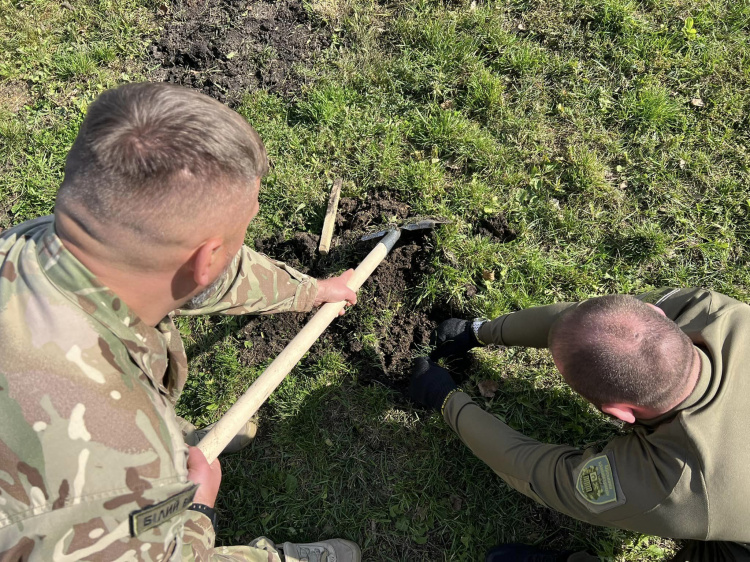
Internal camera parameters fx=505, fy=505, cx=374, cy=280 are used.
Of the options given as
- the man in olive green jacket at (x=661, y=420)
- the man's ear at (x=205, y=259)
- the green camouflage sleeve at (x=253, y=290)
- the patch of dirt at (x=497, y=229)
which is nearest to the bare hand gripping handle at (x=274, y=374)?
the green camouflage sleeve at (x=253, y=290)

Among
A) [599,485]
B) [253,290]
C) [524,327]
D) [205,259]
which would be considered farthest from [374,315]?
[205,259]

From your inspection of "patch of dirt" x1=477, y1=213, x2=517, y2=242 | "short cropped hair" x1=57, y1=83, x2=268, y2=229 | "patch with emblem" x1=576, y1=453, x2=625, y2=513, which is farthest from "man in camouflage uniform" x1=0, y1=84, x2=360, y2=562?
"patch of dirt" x1=477, y1=213, x2=517, y2=242

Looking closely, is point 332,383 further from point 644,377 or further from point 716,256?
point 716,256

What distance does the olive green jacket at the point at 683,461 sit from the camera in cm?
209

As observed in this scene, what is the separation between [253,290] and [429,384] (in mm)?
1304

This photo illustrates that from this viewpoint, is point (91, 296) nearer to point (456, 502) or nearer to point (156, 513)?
point (156, 513)

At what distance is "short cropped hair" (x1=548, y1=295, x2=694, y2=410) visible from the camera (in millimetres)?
2107

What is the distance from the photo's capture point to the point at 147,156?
4.81 feet

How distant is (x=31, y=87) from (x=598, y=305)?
4.84 metres

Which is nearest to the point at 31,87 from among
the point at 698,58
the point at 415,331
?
the point at 415,331

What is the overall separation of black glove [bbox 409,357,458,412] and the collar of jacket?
5.78ft

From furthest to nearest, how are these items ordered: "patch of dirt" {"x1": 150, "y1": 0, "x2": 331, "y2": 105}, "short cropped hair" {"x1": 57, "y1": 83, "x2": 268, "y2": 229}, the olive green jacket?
"patch of dirt" {"x1": 150, "y1": 0, "x2": 331, "y2": 105}
the olive green jacket
"short cropped hair" {"x1": 57, "y1": 83, "x2": 268, "y2": 229}

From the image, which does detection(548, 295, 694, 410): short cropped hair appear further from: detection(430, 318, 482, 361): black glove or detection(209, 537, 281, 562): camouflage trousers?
detection(209, 537, 281, 562): camouflage trousers

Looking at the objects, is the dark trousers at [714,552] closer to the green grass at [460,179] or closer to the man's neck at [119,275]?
the green grass at [460,179]
